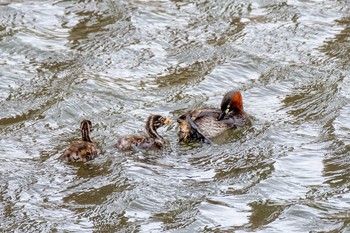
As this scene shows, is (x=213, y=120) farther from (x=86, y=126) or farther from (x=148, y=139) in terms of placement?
(x=86, y=126)

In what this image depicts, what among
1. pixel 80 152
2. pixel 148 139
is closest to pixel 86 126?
pixel 80 152

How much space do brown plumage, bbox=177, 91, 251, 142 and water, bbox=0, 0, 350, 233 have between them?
0.16 meters

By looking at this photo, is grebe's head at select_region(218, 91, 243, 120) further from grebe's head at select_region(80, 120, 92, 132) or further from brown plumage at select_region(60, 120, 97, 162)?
brown plumage at select_region(60, 120, 97, 162)

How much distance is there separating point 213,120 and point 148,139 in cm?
102

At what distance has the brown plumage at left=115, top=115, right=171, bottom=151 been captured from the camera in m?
9.67

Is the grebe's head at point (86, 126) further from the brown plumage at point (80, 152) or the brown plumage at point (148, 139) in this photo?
the brown plumage at point (148, 139)

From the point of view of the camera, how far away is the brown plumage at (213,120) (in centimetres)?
1020

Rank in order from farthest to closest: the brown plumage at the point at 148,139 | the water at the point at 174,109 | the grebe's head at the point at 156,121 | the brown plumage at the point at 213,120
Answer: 1. the brown plumage at the point at 213,120
2. the grebe's head at the point at 156,121
3. the brown plumage at the point at 148,139
4. the water at the point at 174,109

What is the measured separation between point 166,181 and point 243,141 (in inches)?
60.7

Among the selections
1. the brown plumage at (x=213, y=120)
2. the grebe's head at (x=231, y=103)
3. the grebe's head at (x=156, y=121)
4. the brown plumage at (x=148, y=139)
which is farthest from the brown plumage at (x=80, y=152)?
the grebe's head at (x=231, y=103)

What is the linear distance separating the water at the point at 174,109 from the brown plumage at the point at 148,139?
96mm

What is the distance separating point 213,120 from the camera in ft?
34.7

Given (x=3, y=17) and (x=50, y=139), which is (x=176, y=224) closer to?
(x=50, y=139)

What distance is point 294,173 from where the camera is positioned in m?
9.20
